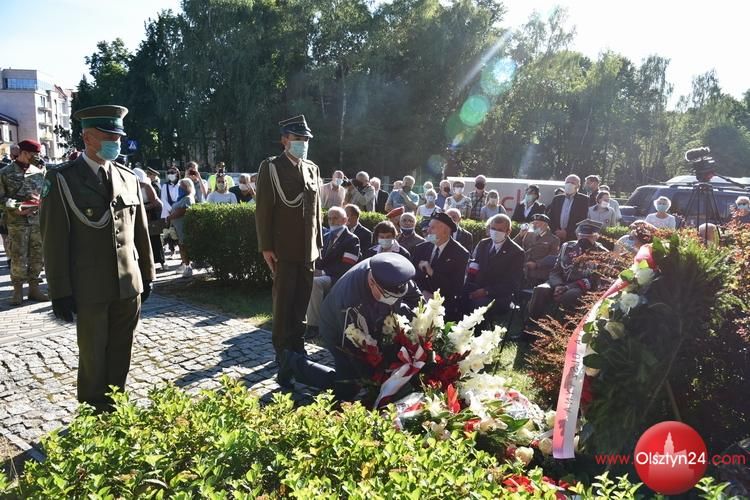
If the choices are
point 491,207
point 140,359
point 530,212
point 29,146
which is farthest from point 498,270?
point 29,146

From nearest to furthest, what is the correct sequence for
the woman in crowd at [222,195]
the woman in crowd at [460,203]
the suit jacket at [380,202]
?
1. the woman in crowd at [222,195]
2. the woman in crowd at [460,203]
3. the suit jacket at [380,202]

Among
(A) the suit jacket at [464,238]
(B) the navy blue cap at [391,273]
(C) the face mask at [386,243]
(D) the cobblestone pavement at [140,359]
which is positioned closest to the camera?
(B) the navy blue cap at [391,273]

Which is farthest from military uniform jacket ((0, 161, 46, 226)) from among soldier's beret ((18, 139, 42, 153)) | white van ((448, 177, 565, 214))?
white van ((448, 177, 565, 214))

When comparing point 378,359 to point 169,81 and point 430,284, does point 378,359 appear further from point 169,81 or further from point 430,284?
point 169,81

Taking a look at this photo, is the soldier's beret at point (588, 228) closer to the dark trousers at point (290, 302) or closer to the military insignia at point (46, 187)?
the dark trousers at point (290, 302)

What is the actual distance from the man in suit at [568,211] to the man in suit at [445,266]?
145 inches

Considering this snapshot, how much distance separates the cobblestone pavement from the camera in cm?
411

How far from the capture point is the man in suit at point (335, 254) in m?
6.48

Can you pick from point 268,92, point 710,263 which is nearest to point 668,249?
point 710,263

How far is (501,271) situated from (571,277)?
3.09ft

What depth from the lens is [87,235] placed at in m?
3.56

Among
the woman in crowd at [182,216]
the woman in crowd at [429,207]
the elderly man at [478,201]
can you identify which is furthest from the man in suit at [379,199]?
the woman in crowd at [182,216]

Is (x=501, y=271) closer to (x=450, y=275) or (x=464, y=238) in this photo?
(x=450, y=275)

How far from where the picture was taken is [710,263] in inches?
102
